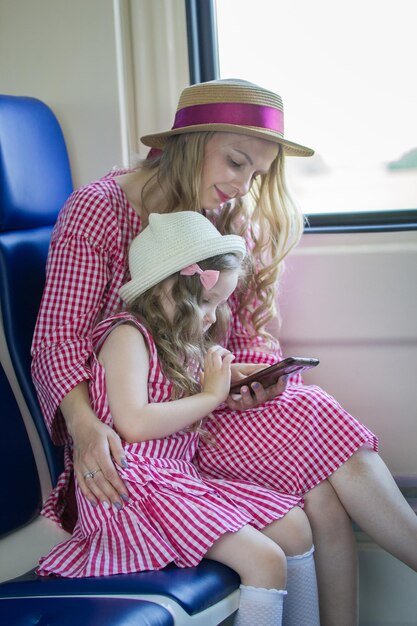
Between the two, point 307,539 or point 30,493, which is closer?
point 307,539

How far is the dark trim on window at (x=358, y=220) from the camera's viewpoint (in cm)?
232

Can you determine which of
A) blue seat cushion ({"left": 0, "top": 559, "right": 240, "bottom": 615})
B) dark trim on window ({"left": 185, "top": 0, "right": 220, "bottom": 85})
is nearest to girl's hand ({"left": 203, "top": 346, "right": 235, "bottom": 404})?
blue seat cushion ({"left": 0, "top": 559, "right": 240, "bottom": 615})

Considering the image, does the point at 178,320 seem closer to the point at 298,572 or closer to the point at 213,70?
the point at 298,572

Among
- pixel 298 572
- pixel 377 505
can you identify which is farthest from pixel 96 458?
pixel 377 505

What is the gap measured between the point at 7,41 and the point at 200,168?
30.0 inches

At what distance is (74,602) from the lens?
4.62 ft

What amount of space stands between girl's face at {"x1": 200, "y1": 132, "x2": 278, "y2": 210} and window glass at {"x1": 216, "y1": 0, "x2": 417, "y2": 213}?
0.41m

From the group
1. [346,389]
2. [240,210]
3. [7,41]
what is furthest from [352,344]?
[7,41]

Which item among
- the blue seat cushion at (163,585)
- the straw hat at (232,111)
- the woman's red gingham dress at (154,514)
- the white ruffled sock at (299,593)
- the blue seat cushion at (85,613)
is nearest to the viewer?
the blue seat cushion at (85,613)

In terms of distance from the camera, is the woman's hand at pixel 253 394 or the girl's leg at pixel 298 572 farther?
the woman's hand at pixel 253 394

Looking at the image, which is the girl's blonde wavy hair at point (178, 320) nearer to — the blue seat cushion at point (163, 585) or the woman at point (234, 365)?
the woman at point (234, 365)

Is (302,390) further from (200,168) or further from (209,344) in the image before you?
(200,168)

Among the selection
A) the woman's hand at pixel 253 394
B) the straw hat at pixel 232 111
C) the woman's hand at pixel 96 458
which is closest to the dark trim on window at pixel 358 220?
the straw hat at pixel 232 111

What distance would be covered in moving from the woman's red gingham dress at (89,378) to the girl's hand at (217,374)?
0.19 metres
